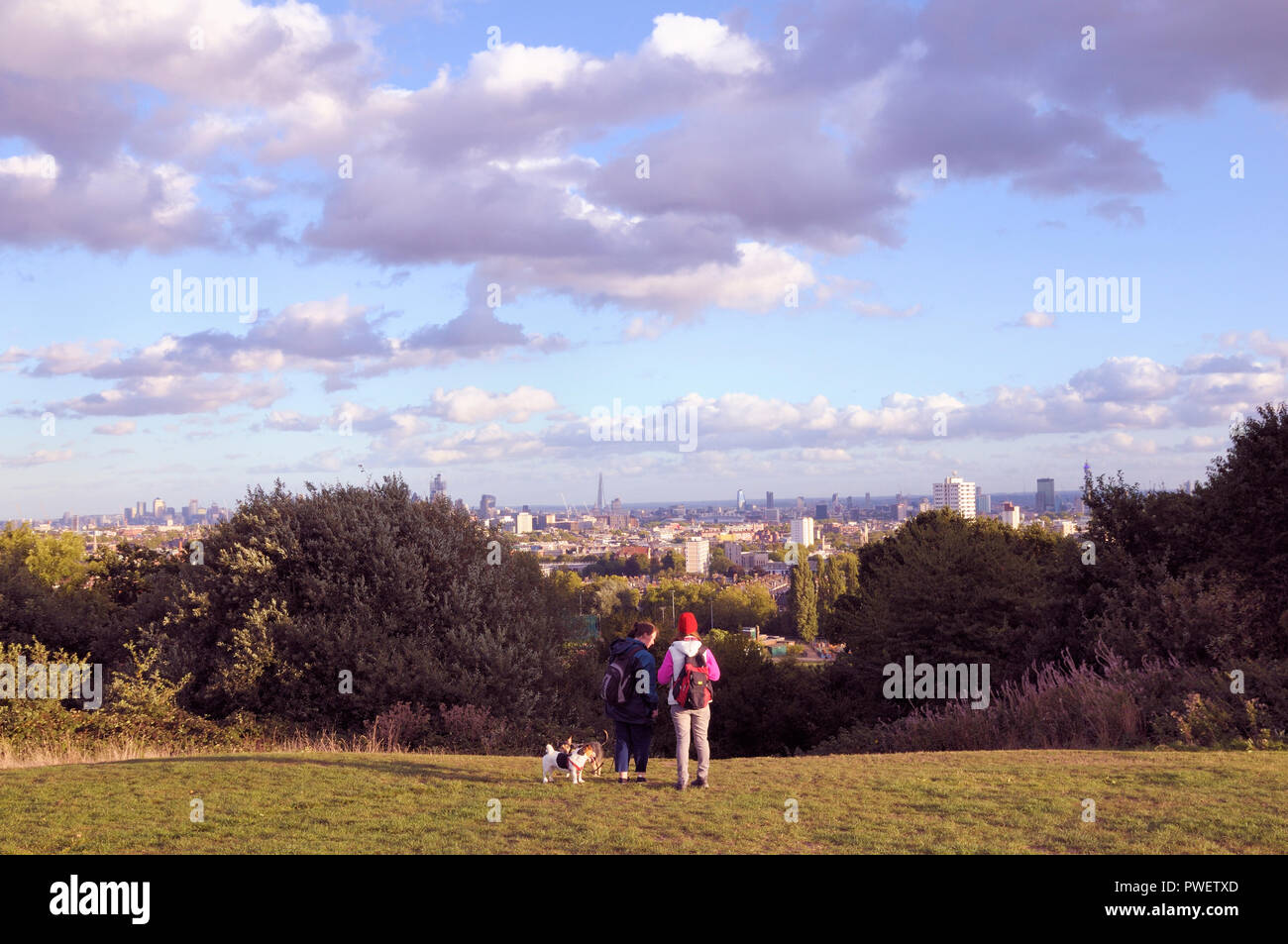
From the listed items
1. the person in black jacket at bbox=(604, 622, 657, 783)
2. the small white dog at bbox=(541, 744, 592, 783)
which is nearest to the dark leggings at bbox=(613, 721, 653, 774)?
the person in black jacket at bbox=(604, 622, 657, 783)

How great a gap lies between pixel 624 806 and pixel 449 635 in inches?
715

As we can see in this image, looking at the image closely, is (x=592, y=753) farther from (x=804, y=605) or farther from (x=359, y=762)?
(x=804, y=605)

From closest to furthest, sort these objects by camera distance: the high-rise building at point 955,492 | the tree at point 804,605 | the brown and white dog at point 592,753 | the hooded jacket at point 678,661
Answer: the hooded jacket at point 678,661, the brown and white dog at point 592,753, the tree at point 804,605, the high-rise building at point 955,492

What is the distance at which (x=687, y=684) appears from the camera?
1099 cm

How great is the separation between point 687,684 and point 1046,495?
174 metres

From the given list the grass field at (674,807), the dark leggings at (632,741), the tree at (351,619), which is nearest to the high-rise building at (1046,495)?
the tree at (351,619)

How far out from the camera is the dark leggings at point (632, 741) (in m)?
11.8

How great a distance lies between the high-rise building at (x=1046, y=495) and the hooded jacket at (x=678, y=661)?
166503 millimetres

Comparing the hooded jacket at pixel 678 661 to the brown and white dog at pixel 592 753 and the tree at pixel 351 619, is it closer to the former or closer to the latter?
the brown and white dog at pixel 592 753

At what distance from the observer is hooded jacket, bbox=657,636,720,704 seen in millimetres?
10945

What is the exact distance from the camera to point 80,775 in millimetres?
13438

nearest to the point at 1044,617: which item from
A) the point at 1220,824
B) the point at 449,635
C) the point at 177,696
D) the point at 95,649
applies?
the point at 449,635
